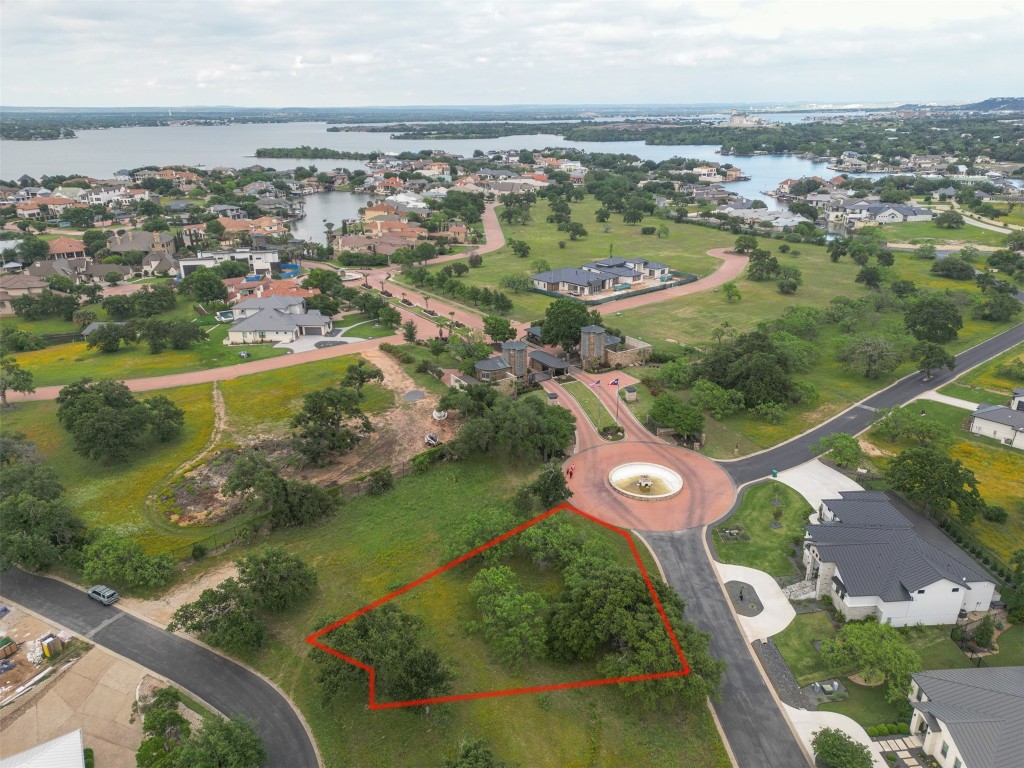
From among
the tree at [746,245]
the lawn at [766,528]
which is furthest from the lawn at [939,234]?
the lawn at [766,528]

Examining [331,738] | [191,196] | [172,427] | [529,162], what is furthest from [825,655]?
[529,162]

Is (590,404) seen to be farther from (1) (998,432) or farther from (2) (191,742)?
(2) (191,742)

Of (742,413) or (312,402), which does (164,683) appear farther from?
(742,413)

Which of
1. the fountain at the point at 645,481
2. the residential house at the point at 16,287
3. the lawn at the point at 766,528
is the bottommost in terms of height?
the lawn at the point at 766,528

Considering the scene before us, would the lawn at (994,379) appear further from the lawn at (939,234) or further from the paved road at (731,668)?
the lawn at (939,234)

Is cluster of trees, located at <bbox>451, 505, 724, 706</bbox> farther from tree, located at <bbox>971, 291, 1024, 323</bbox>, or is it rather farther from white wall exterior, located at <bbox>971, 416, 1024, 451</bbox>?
tree, located at <bbox>971, 291, 1024, 323</bbox>

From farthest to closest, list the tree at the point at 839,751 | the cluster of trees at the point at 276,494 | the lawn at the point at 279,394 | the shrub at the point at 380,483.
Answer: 1. the lawn at the point at 279,394
2. the shrub at the point at 380,483
3. the cluster of trees at the point at 276,494
4. the tree at the point at 839,751
